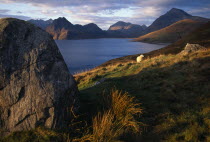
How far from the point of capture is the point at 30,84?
5523 mm

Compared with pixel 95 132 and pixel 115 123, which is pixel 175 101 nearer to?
pixel 115 123

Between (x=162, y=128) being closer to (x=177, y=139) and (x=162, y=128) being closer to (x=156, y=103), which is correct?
(x=177, y=139)

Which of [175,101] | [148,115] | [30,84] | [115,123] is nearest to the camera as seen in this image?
[30,84]

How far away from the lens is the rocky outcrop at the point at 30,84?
17.7 feet

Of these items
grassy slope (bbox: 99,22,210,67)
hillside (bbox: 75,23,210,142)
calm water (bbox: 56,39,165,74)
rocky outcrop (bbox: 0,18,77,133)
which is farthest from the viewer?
calm water (bbox: 56,39,165,74)

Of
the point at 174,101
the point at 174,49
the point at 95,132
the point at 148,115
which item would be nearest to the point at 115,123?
the point at 95,132

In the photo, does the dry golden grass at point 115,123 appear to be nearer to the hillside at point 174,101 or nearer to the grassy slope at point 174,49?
the hillside at point 174,101

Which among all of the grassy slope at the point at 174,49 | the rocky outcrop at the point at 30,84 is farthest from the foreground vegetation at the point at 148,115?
the grassy slope at the point at 174,49

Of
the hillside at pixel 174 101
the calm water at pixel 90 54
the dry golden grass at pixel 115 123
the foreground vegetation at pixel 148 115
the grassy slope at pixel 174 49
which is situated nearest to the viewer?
the dry golden grass at pixel 115 123

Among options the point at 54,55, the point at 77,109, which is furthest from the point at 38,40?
the point at 77,109

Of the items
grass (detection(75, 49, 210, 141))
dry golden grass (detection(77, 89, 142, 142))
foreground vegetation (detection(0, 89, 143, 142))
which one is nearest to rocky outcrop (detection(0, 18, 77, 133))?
foreground vegetation (detection(0, 89, 143, 142))

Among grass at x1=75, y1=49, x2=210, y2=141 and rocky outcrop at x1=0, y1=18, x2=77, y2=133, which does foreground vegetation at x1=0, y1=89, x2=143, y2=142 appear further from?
grass at x1=75, y1=49, x2=210, y2=141

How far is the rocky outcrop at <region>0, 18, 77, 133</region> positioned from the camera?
539cm

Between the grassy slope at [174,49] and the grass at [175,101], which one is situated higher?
the grassy slope at [174,49]
